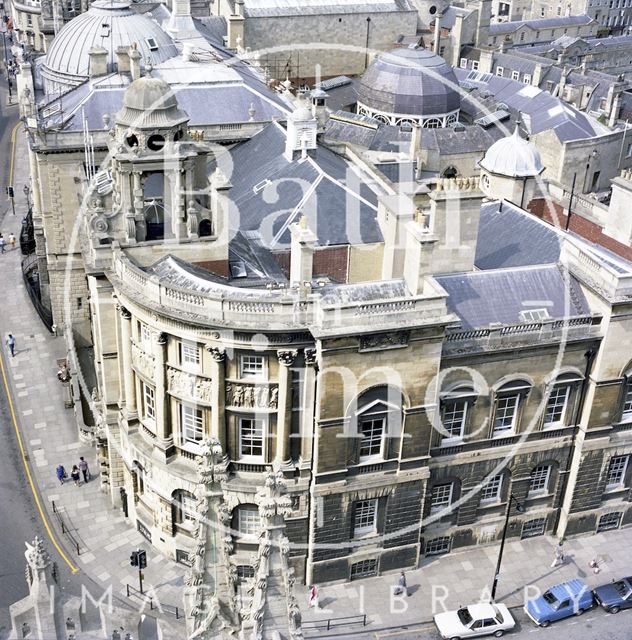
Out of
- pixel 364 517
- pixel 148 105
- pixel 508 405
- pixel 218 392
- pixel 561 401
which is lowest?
pixel 364 517

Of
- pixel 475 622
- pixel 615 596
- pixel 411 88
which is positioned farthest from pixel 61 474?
pixel 411 88

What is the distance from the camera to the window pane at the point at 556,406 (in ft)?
148

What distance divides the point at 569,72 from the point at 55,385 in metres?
71.1

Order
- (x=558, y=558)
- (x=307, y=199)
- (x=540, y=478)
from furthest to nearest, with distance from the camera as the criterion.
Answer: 1. (x=307, y=199)
2. (x=540, y=478)
3. (x=558, y=558)

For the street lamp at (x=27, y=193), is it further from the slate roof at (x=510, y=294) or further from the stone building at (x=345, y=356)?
the slate roof at (x=510, y=294)

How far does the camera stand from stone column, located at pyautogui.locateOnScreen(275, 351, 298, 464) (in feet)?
132

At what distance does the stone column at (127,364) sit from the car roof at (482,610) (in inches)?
789

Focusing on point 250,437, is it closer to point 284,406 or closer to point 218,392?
point 284,406

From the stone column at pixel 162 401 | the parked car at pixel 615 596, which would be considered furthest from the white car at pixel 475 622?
the stone column at pixel 162 401

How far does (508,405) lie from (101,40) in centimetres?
→ 5229

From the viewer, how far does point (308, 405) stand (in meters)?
41.7

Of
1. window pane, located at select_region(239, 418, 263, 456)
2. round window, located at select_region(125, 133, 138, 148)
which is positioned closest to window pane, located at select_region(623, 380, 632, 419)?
window pane, located at select_region(239, 418, 263, 456)

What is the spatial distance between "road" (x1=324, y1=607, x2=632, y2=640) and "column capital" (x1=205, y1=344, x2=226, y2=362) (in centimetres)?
1429

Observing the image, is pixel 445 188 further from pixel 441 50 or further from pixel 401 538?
pixel 441 50
